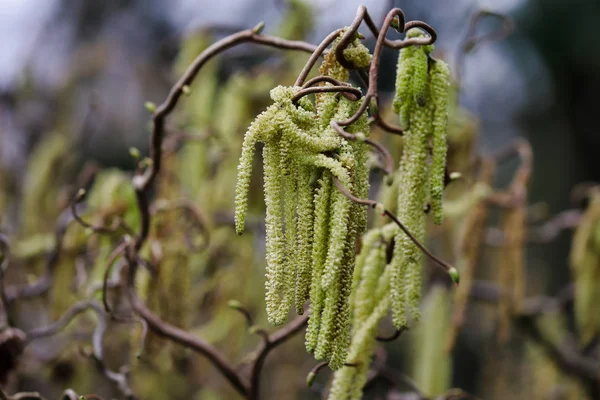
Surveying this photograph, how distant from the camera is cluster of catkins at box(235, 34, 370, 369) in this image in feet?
1.90

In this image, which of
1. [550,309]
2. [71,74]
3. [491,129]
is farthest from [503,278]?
[491,129]

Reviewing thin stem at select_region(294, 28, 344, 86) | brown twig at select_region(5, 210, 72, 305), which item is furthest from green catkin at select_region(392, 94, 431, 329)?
brown twig at select_region(5, 210, 72, 305)

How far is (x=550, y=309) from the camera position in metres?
2.07

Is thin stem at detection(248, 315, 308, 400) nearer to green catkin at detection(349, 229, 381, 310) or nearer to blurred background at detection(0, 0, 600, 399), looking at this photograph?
green catkin at detection(349, 229, 381, 310)

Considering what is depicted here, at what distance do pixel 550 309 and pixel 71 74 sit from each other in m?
3.54

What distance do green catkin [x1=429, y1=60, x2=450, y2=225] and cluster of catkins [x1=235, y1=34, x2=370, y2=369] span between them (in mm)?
86

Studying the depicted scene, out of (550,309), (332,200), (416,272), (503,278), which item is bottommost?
(550,309)

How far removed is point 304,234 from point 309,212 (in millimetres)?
21

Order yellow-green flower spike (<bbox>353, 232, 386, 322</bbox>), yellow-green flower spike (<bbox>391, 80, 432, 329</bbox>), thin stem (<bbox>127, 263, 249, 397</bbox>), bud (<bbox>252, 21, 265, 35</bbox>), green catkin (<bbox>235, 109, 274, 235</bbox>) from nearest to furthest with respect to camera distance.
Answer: green catkin (<bbox>235, 109, 274, 235</bbox>), yellow-green flower spike (<bbox>391, 80, 432, 329</bbox>), yellow-green flower spike (<bbox>353, 232, 386, 322</bbox>), bud (<bbox>252, 21, 265, 35</bbox>), thin stem (<bbox>127, 263, 249, 397</bbox>)

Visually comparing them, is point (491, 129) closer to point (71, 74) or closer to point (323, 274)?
point (71, 74)

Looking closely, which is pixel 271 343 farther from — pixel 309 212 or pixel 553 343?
pixel 553 343

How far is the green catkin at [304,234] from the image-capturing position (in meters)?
0.60

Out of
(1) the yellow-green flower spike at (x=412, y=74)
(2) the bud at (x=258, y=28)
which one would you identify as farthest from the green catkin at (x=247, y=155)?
(2) the bud at (x=258, y=28)

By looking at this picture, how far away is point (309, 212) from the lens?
600 millimetres
